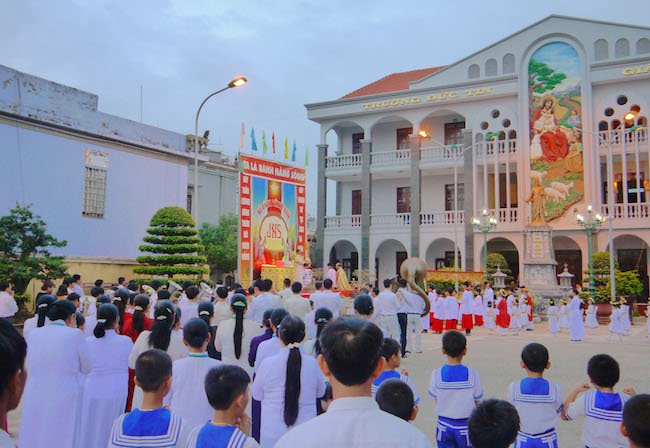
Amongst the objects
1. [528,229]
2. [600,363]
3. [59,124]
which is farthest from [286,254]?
[600,363]

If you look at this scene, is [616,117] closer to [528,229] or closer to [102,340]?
[528,229]

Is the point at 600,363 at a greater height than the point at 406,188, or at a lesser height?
lesser

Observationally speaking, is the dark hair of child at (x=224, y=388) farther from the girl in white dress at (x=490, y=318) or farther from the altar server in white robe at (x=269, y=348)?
the girl in white dress at (x=490, y=318)

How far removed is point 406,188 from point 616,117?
11.2 meters

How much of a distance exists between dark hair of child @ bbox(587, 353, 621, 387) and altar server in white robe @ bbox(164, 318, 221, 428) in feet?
8.39

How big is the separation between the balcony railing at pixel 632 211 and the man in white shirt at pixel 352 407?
87.2 feet

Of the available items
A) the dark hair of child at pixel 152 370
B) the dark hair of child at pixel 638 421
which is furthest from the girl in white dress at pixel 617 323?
the dark hair of child at pixel 152 370

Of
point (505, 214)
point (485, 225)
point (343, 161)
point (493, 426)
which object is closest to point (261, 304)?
point (493, 426)

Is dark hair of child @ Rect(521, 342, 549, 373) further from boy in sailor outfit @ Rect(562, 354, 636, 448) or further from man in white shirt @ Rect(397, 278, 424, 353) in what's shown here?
man in white shirt @ Rect(397, 278, 424, 353)

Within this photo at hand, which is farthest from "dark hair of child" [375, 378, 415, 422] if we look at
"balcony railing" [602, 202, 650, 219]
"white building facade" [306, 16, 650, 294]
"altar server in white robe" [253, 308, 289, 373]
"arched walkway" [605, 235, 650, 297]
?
"arched walkway" [605, 235, 650, 297]

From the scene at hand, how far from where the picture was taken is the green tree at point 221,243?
30606 mm

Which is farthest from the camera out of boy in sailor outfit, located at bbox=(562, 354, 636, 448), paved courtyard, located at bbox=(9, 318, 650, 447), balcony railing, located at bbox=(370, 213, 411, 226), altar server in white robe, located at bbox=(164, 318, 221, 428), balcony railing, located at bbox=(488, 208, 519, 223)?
balcony railing, located at bbox=(370, 213, 411, 226)

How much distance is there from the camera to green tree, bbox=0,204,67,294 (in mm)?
14375

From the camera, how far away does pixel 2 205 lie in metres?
16.7
